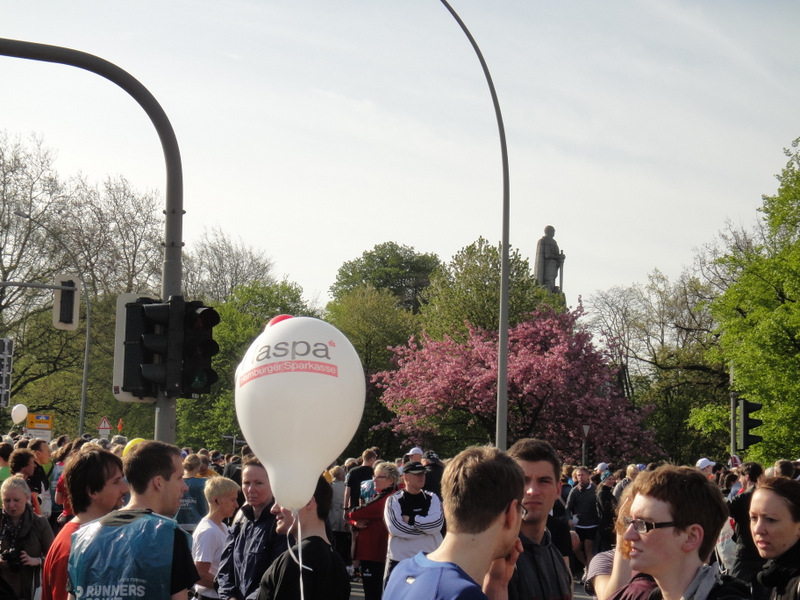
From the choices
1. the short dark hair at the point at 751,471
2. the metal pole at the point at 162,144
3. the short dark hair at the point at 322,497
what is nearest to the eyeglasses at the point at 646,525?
the short dark hair at the point at 322,497

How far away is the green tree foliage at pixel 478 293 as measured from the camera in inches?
1551

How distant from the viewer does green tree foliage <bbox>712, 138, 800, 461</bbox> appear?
28.2 m

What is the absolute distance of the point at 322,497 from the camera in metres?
5.02

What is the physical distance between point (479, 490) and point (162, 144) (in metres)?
5.97

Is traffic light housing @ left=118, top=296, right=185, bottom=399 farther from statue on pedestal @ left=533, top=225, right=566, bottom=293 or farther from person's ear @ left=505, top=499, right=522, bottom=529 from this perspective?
statue on pedestal @ left=533, top=225, right=566, bottom=293

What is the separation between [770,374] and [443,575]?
27523mm

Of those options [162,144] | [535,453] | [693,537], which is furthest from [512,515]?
[162,144]

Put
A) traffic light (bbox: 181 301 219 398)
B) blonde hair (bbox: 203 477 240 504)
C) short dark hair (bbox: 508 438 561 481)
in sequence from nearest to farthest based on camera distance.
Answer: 1. short dark hair (bbox: 508 438 561 481)
2. blonde hair (bbox: 203 477 240 504)
3. traffic light (bbox: 181 301 219 398)

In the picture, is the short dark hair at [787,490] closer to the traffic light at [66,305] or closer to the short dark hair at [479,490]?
the short dark hair at [479,490]

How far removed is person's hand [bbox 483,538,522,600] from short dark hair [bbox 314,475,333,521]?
1.51 m

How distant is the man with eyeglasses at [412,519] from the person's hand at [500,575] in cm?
597

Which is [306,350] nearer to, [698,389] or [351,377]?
[351,377]

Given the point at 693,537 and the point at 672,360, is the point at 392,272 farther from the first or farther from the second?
the point at 693,537

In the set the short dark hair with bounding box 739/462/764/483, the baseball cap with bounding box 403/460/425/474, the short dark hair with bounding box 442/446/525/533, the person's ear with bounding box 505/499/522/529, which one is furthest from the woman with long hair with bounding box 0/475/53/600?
the short dark hair with bounding box 739/462/764/483
